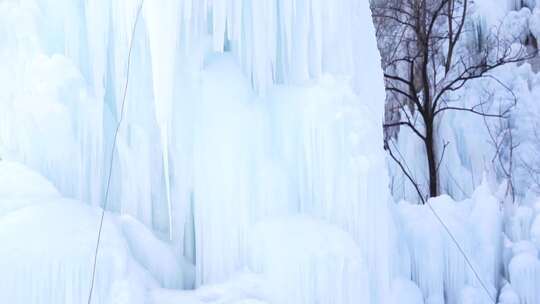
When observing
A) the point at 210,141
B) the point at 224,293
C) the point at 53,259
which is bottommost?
the point at 224,293

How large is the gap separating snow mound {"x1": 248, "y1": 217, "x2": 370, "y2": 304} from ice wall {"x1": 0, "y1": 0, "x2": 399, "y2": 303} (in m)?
0.02

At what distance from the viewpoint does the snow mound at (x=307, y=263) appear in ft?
13.6

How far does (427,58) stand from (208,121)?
6517 millimetres

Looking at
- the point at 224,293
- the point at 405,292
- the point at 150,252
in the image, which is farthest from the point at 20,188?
the point at 405,292

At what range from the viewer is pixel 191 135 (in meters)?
4.66

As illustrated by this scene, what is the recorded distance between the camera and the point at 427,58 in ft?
33.5

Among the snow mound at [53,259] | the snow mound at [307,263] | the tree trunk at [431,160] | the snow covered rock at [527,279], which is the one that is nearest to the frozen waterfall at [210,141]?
the snow mound at [307,263]

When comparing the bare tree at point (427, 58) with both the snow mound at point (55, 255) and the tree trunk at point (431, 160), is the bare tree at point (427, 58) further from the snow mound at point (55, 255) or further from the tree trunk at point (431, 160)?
the snow mound at point (55, 255)

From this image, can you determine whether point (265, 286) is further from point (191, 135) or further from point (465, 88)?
point (465, 88)

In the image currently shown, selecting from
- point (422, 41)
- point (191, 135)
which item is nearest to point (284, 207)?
point (191, 135)

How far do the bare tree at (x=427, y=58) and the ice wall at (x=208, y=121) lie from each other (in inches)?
213

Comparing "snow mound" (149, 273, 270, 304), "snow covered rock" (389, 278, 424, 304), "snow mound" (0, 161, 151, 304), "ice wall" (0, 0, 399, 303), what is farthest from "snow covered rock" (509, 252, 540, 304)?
"snow mound" (0, 161, 151, 304)

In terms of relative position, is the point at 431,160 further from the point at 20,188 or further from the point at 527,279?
the point at 20,188

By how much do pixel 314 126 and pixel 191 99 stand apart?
0.95 meters
